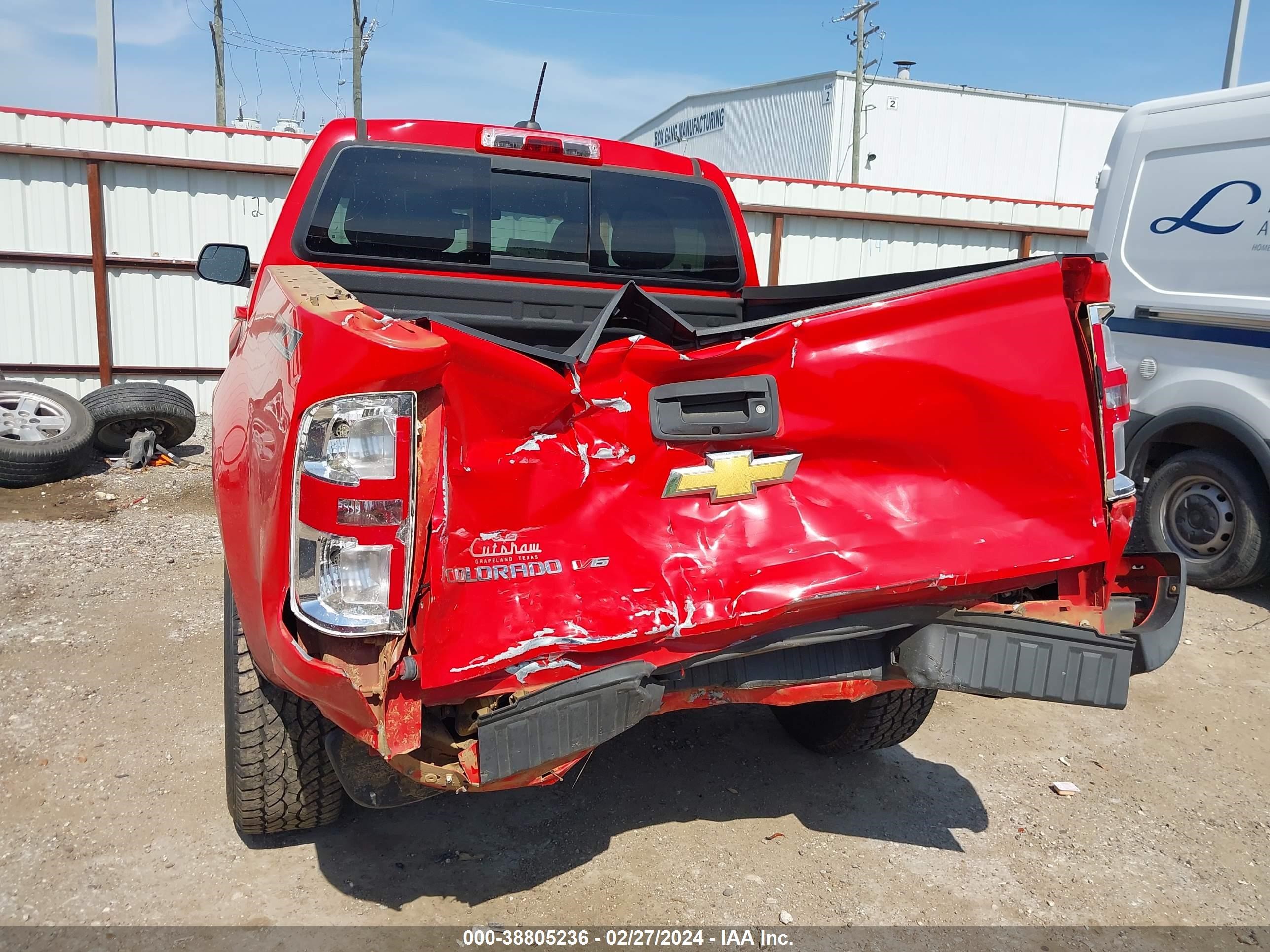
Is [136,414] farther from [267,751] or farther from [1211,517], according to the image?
[1211,517]

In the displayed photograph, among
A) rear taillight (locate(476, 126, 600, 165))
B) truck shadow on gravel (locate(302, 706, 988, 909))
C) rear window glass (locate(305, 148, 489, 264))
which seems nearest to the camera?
truck shadow on gravel (locate(302, 706, 988, 909))

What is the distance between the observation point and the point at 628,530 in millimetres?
2123

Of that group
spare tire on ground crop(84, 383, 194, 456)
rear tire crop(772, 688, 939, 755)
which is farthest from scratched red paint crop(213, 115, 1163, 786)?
spare tire on ground crop(84, 383, 194, 456)

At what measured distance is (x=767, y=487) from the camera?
2240mm

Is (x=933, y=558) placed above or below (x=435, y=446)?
below

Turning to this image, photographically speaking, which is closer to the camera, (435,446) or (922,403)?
(435,446)

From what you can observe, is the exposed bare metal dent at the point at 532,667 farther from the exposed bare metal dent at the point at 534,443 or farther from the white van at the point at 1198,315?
the white van at the point at 1198,315

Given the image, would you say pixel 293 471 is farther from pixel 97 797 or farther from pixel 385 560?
pixel 97 797

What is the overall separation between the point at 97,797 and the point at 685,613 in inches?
87.4

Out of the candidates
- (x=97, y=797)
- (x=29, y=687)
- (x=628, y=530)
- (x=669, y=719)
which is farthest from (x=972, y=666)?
(x=29, y=687)

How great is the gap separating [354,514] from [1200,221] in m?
5.70

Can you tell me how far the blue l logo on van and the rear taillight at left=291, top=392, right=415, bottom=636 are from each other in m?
5.45

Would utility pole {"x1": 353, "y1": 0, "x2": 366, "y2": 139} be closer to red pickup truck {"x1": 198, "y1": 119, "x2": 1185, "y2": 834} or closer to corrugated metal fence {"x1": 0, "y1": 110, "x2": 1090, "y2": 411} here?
corrugated metal fence {"x1": 0, "y1": 110, "x2": 1090, "y2": 411}

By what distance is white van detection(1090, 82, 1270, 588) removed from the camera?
5.29 m
